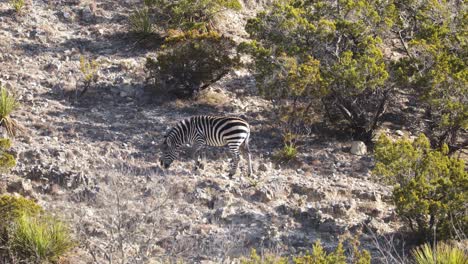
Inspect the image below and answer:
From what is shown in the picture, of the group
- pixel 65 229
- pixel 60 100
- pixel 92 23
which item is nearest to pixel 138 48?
pixel 92 23

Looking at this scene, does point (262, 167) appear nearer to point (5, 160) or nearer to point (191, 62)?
point (191, 62)

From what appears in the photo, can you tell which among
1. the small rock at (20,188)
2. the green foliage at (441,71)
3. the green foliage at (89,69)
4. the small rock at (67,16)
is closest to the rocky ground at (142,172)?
the small rock at (20,188)

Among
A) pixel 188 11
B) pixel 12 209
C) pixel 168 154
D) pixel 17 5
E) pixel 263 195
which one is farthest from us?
pixel 188 11

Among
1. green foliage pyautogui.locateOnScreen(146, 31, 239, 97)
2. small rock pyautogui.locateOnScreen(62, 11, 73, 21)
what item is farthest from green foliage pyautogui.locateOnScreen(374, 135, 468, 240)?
small rock pyautogui.locateOnScreen(62, 11, 73, 21)

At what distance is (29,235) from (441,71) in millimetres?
9233

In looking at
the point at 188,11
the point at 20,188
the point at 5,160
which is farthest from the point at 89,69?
the point at 5,160

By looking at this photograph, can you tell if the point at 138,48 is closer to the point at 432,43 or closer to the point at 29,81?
the point at 29,81

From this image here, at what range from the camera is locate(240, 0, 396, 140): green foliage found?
13820mm

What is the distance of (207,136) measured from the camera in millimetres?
13125

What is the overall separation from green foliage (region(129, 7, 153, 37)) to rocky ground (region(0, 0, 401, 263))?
324mm

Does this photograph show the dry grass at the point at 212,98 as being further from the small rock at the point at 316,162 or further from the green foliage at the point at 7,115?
the green foliage at the point at 7,115

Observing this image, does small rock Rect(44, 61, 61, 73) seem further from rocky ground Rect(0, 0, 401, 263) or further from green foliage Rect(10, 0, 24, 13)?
green foliage Rect(10, 0, 24, 13)

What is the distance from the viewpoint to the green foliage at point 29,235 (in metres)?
9.11

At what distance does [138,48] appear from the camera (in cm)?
1748
